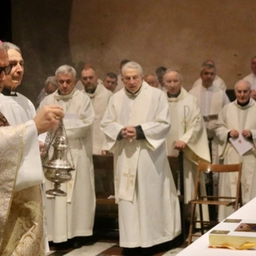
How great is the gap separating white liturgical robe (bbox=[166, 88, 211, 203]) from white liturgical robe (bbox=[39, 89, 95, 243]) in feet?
4.01

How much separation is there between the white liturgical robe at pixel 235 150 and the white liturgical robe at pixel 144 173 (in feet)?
3.91

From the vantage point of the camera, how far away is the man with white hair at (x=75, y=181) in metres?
7.86

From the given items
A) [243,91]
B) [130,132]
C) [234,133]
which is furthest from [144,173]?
[243,91]

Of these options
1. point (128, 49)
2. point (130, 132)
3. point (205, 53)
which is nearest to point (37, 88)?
point (128, 49)

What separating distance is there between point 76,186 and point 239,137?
221 cm

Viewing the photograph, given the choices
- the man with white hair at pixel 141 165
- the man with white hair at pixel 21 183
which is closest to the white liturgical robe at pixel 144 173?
the man with white hair at pixel 141 165

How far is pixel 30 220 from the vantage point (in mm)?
3406

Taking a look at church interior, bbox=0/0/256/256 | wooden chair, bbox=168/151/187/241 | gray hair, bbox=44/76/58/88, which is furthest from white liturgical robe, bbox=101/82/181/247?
gray hair, bbox=44/76/58/88

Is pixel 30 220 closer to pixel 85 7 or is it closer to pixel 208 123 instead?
pixel 208 123

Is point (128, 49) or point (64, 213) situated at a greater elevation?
point (128, 49)

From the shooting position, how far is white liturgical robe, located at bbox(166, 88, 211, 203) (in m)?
8.49

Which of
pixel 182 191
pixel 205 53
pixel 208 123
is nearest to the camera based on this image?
pixel 182 191

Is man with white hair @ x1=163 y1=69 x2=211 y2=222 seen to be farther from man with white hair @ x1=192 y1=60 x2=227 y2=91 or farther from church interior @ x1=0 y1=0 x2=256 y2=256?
church interior @ x1=0 y1=0 x2=256 y2=256

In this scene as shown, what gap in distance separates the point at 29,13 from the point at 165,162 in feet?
14.0
